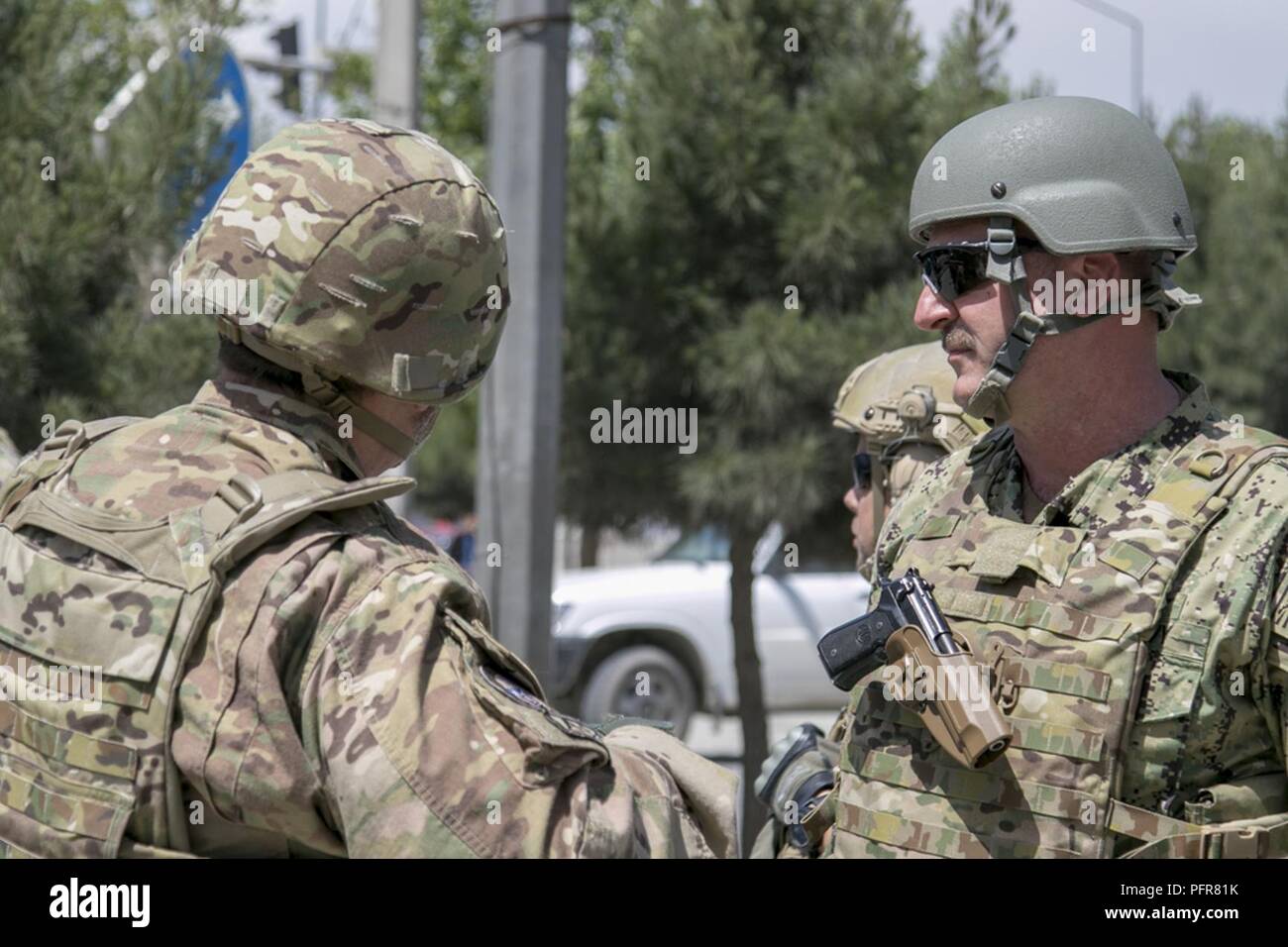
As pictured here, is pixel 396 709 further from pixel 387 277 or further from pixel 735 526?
pixel 735 526

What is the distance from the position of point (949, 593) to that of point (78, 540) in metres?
1.44

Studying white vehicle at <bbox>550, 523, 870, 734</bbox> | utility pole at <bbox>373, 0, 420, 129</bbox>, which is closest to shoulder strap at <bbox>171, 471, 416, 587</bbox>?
utility pole at <bbox>373, 0, 420, 129</bbox>

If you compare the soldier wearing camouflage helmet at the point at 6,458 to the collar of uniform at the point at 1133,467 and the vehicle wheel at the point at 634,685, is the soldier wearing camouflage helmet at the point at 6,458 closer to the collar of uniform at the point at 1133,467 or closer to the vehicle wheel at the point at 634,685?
the collar of uniform at the point at 1133,467

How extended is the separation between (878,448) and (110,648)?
8.07 feet

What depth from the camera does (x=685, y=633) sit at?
11492 mm

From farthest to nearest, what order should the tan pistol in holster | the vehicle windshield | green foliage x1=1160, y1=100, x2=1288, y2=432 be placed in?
the vehicle windshield → green foliage x1=1160, y1=100, x2=1288, y2=432 → the tan pistol in holster

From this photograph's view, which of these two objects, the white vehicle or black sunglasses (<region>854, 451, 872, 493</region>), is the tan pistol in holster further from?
the white vehicle

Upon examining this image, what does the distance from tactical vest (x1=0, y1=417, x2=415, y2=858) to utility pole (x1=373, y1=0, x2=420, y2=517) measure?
473 centimetres

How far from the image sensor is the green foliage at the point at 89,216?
5449 millimetres

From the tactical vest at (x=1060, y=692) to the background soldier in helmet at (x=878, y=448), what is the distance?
78 centimetres

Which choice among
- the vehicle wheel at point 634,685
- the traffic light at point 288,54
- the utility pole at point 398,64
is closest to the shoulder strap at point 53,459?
the utility pole at point 398,64

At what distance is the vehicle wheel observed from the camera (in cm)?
1132

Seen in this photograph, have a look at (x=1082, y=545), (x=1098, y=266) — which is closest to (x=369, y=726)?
(x=1082, y=545)
